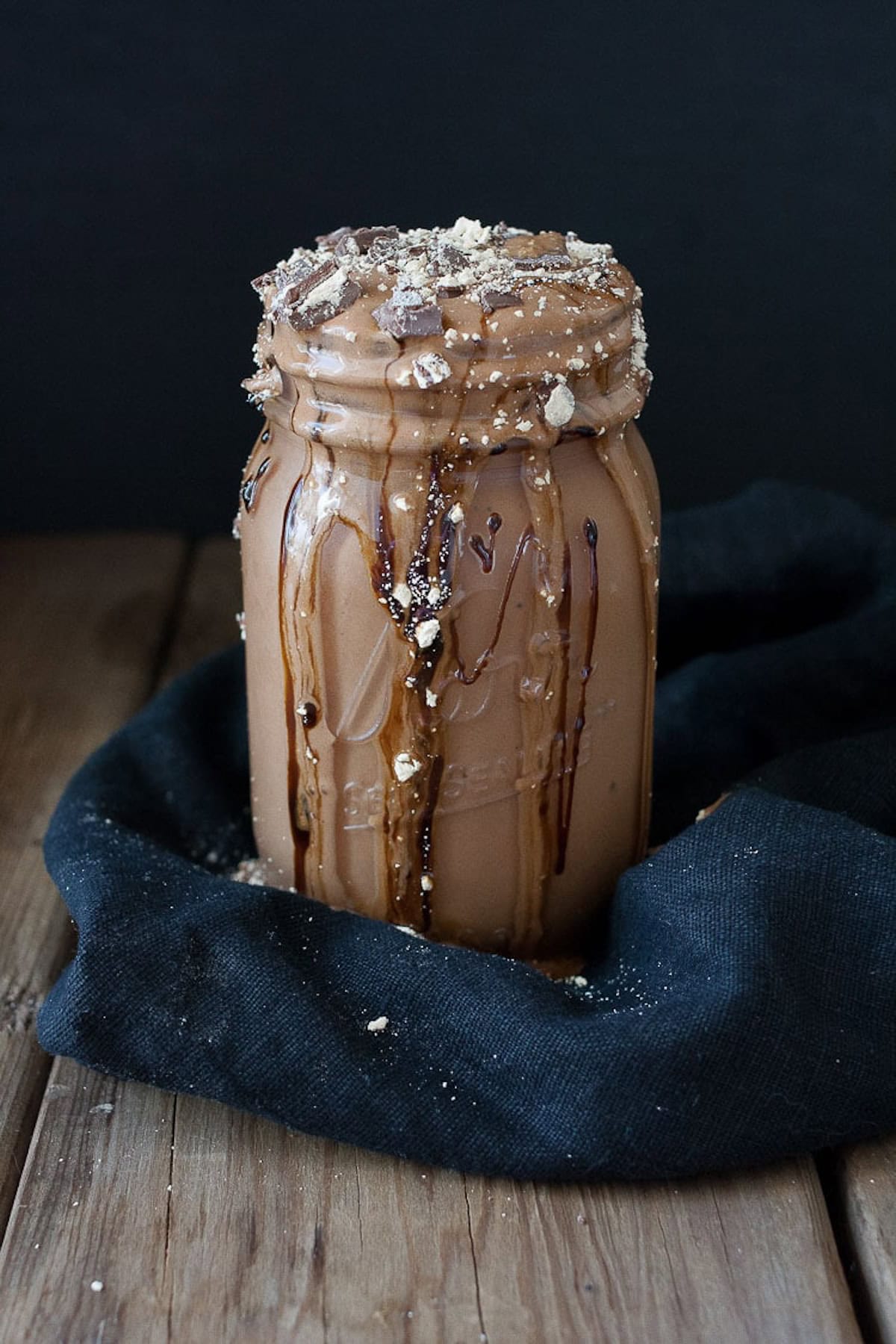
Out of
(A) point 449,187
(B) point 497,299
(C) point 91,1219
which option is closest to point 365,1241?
(C) point 91,1219

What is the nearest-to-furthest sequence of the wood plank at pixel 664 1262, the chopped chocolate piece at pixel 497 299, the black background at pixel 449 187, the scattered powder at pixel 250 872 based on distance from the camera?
the wood plank at pixel 664 1262
the chopped chocolate piece at pixel 497 299
the scattered powder at pixel 250 872
the black background at pixel 449 187

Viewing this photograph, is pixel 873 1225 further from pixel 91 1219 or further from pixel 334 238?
pixel 334 238

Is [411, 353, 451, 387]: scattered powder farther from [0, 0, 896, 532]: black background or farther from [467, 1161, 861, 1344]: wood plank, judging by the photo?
[0, 0, 896, 532]: black background

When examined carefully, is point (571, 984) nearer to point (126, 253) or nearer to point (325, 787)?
point (325, 787)

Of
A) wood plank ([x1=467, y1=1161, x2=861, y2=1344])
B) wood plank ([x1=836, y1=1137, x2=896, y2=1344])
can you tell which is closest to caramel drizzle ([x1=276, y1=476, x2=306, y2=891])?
wood plank ([x1=467, y1=1161, x2=861, y2=1344])

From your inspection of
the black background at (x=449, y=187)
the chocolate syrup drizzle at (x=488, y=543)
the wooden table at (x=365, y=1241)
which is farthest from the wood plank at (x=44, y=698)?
the chocolate syrup drizzle at (x=488, y=543)

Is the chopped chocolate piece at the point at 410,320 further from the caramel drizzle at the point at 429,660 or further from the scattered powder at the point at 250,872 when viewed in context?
the scattered powder at the point at 250,872

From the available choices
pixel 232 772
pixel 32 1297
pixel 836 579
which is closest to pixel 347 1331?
pixel 32 1297
